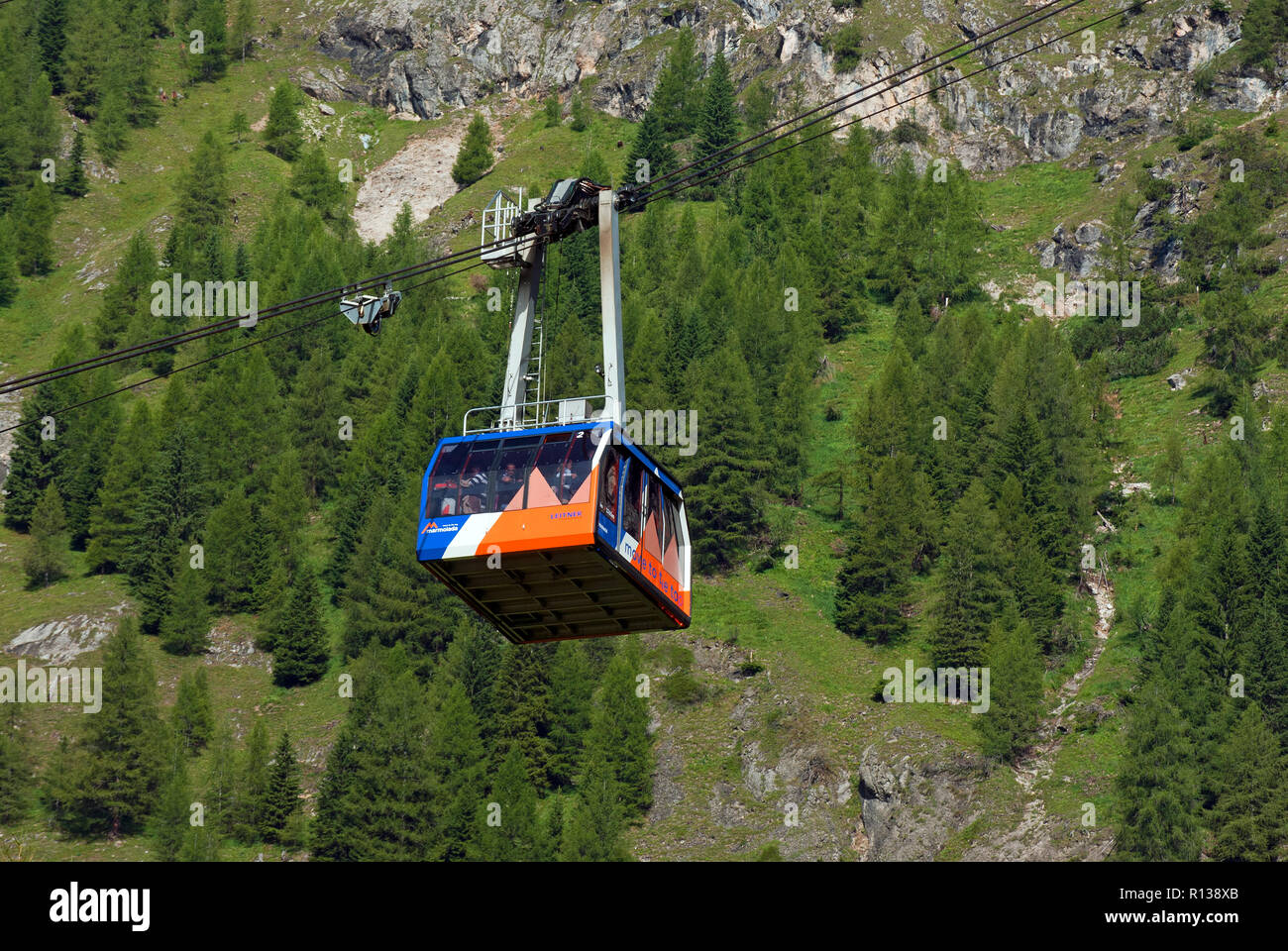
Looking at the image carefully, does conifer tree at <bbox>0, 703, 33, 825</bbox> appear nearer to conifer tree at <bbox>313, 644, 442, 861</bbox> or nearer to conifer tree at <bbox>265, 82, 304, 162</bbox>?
conifer tree at <bbox>313, 644, 442, 861</bbox>

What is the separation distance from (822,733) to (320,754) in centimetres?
2248

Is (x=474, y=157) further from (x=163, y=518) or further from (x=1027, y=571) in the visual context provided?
(x=1027, y=571)

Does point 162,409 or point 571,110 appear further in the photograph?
point 571,110

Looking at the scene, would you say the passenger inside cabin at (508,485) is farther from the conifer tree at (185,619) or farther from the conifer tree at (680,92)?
the conifer tree at (680,92)

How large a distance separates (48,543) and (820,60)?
90.0m

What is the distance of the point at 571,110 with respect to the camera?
169 m

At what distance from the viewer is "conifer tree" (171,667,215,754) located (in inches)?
3191

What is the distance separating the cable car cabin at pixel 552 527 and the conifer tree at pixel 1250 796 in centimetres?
3800

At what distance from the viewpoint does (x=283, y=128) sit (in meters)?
165

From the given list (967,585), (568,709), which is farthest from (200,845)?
(967,585)

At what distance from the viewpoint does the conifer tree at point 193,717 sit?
8106 centimetres

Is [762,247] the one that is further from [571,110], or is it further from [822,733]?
[822,733]

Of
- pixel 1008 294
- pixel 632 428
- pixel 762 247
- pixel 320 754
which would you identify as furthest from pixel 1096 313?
pixel 320 754

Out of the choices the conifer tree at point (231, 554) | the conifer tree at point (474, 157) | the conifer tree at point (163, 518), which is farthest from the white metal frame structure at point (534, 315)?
the conifer tree at point (474, 157)
